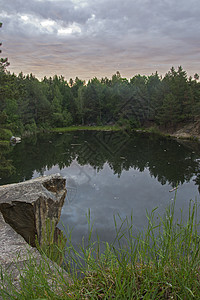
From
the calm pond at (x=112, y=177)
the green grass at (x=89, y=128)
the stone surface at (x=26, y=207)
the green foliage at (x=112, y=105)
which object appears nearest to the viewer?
the stone surface at (x=26, y=207)

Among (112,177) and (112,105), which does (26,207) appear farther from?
(112,105)

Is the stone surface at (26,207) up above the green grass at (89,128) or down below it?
below

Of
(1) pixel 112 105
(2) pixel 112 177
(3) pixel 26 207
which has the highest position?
(1) pixel 112 105

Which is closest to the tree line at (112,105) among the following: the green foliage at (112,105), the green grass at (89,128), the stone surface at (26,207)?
the green foliage at (112,105)

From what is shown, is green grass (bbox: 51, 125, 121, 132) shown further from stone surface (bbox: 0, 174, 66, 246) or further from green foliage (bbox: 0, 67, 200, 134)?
stone surface (bbox: 0, 174, 66, 246)

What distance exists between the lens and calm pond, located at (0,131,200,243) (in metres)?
10.8

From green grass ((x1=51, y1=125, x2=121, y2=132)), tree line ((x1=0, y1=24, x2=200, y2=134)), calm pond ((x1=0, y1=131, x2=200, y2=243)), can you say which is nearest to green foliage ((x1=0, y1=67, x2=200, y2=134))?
tree line ((x1=0, y1=24, x2=200, y2=134))

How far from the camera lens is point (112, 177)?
57.4ft

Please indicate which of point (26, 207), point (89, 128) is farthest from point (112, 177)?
point (89, 128)

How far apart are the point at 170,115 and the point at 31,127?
28555 millimetres

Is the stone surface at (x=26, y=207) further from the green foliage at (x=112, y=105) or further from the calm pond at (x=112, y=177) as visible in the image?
the green foliage at (x=112, y=105)

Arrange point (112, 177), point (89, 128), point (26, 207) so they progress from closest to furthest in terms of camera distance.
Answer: point (26, 207)
point (112, 177)
point (89, 128)

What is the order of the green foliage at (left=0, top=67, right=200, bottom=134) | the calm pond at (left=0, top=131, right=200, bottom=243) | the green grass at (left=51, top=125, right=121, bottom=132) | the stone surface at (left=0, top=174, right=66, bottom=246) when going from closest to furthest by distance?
the stone surface at (left=0, top=174, right=66, bottom=246)
the calm pond at (left=0, top=131, right=200, bottom=243)
the green foliage at (left=0, top=67, right=200, bottom=134)
the green grass at (left=51, top=125, right=121, bottom=132)

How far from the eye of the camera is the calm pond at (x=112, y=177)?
1077 centimetres
